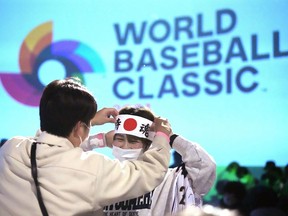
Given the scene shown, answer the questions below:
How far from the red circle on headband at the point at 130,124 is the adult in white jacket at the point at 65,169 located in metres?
0.40

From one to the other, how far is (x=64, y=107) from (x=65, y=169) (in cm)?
19

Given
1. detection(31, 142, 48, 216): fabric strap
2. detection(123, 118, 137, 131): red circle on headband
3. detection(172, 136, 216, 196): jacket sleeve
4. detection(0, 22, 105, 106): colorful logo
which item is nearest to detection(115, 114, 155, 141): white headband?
detection(123, 118, 137, 131): red circle on headband

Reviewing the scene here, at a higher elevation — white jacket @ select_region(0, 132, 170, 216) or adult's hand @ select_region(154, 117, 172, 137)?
adult's hand @ select_region(154, 117, 172, 137)

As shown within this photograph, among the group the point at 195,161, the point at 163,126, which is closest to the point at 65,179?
the point at 163,126

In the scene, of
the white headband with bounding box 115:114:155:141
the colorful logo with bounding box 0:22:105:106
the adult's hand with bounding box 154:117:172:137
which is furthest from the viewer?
the colorful logo with bounding box 0:22:105:106

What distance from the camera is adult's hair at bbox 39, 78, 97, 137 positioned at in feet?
5.42

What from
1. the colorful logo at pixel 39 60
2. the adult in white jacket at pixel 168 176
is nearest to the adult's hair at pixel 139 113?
the adult in white jacket at pixel 168 176

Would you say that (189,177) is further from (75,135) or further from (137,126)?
(75,135)

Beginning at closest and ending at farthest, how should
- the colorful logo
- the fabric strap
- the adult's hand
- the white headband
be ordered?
the fabric strap < the adult's hand < the white headband < the colorful logo

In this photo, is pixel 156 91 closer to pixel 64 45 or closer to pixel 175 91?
pixel 175 91

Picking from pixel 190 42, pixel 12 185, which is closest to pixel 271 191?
pixel 190 42

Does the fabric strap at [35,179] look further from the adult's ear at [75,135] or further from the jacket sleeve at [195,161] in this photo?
the jacket sleeve at [195,161]

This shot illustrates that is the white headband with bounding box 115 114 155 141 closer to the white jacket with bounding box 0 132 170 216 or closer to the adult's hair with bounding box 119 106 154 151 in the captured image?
the adult's hair with bounding box 119 106 154 151

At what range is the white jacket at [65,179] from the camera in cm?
159
